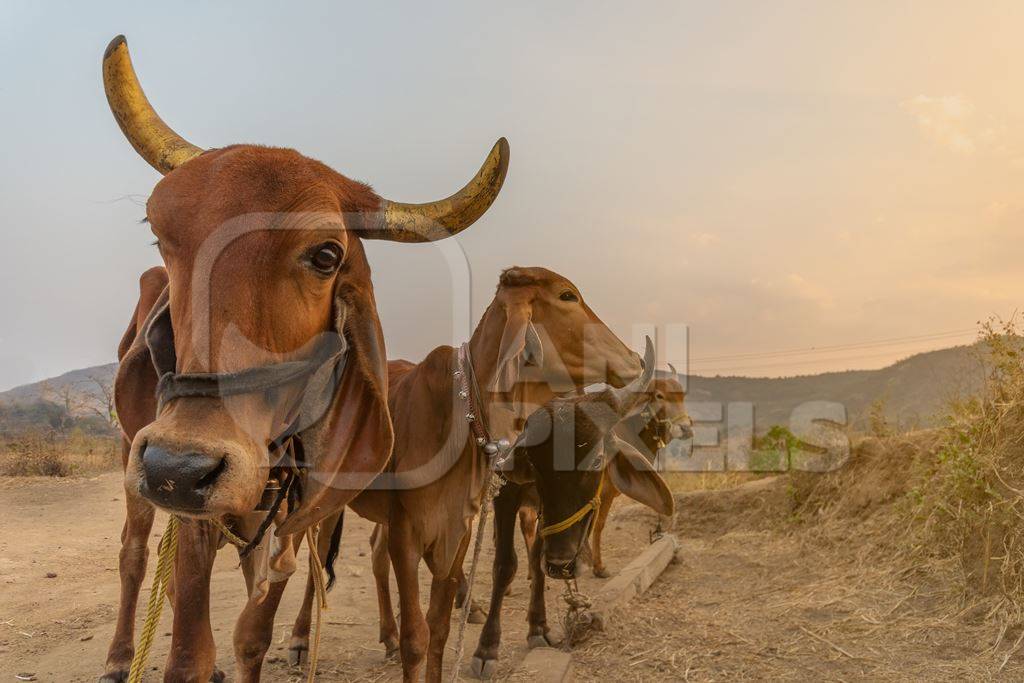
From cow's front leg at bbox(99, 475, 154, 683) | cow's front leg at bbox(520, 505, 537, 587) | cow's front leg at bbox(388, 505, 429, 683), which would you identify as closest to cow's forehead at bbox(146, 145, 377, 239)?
cow's front leg at bbox(388, 505, 429, 683)

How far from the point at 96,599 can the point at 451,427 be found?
Result: 448 cm

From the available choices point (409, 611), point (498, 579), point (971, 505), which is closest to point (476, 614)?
point (498, 579)

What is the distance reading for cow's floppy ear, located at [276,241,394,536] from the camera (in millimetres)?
2400

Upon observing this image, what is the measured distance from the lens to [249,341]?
2037 millimetres

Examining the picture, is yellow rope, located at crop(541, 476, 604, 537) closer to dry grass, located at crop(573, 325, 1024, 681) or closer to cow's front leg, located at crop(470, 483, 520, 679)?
cow's front leg, located at crop(470, 483, 520, 679)

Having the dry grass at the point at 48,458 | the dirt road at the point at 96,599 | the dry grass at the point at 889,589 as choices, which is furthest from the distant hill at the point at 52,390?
the dry grass at the point at 889,589

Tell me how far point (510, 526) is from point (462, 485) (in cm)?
139

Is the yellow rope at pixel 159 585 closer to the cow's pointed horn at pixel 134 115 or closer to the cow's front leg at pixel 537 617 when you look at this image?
the cow's pointed horn at pixel 134 115

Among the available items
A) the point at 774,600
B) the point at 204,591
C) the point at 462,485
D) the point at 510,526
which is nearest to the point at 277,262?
the point at 204,591

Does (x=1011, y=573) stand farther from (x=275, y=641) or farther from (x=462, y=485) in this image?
(x=275, y=641)

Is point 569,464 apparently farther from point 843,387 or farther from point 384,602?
point 843,387

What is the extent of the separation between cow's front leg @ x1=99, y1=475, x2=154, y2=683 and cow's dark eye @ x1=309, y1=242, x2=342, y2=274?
9.62 ft

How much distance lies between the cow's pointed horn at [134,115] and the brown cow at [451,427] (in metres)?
2.16

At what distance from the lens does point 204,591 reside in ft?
8.64
